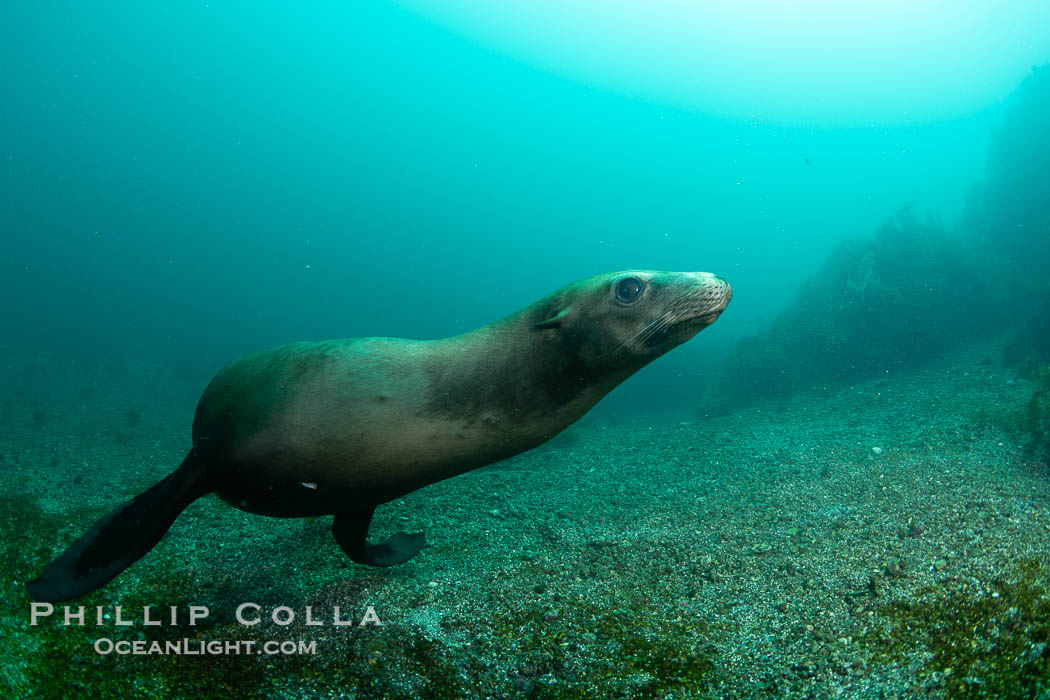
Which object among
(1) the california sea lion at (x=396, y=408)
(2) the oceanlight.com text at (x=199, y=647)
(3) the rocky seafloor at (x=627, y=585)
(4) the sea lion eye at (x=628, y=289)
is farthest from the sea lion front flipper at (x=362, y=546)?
(4) the sea lion eye at (x=628, y=289)

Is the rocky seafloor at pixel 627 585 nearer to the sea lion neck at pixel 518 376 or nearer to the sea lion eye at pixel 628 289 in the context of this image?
the sea lion neck at pixel 518 376

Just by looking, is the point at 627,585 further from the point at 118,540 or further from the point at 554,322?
the point at 118,540

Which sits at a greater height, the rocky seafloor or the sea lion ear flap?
the sea lion ear flap

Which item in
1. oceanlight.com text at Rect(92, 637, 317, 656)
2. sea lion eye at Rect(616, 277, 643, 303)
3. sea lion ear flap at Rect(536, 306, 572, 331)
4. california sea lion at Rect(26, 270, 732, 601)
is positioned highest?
sea lion eye at Rect(616, 277, 643, 303)

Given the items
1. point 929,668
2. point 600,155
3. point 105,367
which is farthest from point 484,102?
point 929,668

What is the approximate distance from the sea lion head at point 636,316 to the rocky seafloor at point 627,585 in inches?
54.9

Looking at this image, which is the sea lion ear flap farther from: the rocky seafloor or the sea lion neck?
the rocky seafloor

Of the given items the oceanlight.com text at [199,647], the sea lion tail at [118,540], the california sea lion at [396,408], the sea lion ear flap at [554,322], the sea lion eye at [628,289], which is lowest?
the oceanlight.com text at [199,647]

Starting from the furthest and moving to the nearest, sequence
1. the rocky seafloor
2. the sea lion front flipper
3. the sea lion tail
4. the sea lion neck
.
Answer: the sea lion front flipper, the sea lion neck, the sea lion tail, the rocky seafloor

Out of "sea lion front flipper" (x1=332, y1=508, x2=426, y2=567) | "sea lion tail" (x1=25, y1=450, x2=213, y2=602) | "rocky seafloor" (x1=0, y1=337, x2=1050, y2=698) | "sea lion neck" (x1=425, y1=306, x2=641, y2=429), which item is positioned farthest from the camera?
"sea lion front flipper" (x1=332, y1=508, x2=426, y2=567)

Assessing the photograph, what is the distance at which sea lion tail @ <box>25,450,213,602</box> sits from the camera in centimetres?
219

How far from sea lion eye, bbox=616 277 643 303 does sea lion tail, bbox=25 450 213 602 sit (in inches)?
89.6

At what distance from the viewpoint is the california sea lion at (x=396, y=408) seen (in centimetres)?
229

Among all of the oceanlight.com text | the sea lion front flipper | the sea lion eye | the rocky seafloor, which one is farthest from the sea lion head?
the oceanlight.com text
